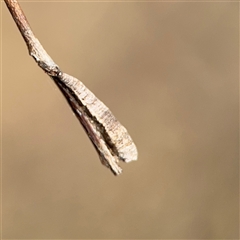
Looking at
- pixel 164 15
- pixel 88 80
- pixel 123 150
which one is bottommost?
pixel 123 150

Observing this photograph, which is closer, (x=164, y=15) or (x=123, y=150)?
(x=123, y=150)

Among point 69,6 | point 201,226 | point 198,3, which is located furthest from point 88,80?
point 201,226

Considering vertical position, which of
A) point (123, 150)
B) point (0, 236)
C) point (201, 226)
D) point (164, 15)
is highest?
point (164, 15)

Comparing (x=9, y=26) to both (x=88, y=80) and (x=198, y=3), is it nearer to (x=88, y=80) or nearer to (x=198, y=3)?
(x=88, y=80)

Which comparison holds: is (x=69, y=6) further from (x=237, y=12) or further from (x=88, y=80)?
(x=237, y=12)

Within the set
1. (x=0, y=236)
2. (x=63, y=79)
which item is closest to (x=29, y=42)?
(x=63, y=79)

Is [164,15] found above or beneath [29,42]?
above
